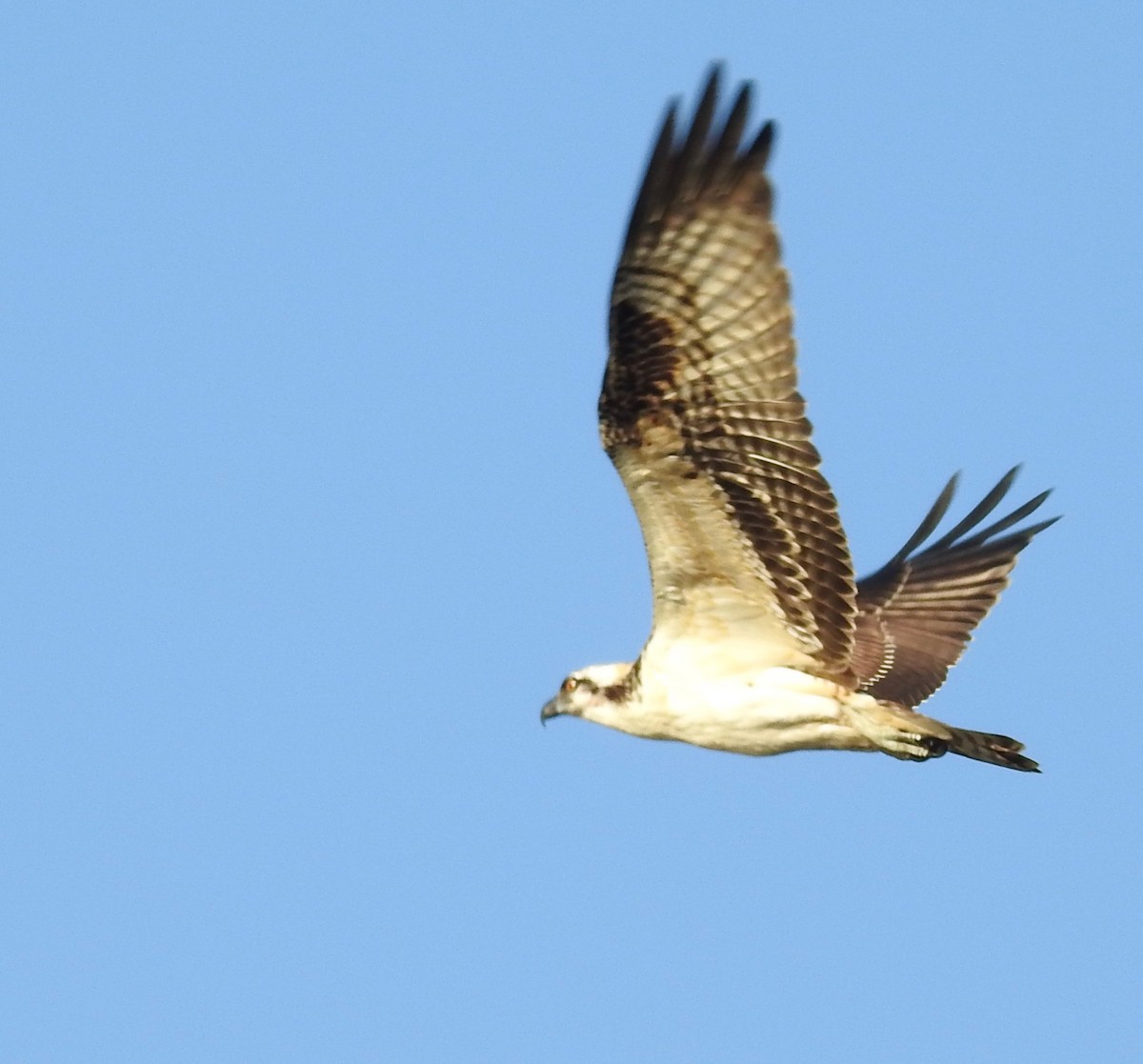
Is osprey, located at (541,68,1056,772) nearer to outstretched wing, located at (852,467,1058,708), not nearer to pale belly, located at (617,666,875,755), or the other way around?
pale belly, located at (617,666,875,755)

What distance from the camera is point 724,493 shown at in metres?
9.62

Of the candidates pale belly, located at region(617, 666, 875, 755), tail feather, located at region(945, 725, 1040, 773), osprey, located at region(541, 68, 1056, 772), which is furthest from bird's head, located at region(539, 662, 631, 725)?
tail feather, located at region(945, 725, 1040, 773)

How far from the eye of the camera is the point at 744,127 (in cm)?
868

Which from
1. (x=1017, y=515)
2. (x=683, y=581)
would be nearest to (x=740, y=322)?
(x=683, y=581)

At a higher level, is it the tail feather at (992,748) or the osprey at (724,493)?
the osprey at (724,493)

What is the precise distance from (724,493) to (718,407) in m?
0.45

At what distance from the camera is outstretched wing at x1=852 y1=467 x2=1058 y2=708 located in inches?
494

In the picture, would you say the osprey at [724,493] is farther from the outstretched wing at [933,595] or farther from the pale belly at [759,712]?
the outstretched wing at [933,595]

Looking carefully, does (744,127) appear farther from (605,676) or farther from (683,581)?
(605,676)

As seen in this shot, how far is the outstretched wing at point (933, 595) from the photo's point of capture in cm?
1254

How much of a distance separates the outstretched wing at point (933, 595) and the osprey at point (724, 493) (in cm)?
193

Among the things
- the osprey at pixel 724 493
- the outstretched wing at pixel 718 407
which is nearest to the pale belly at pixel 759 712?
the osprey at pixel 724 493

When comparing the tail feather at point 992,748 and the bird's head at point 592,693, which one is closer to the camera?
the tail feather at point 992,748

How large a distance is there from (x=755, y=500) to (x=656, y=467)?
20.2 inches
